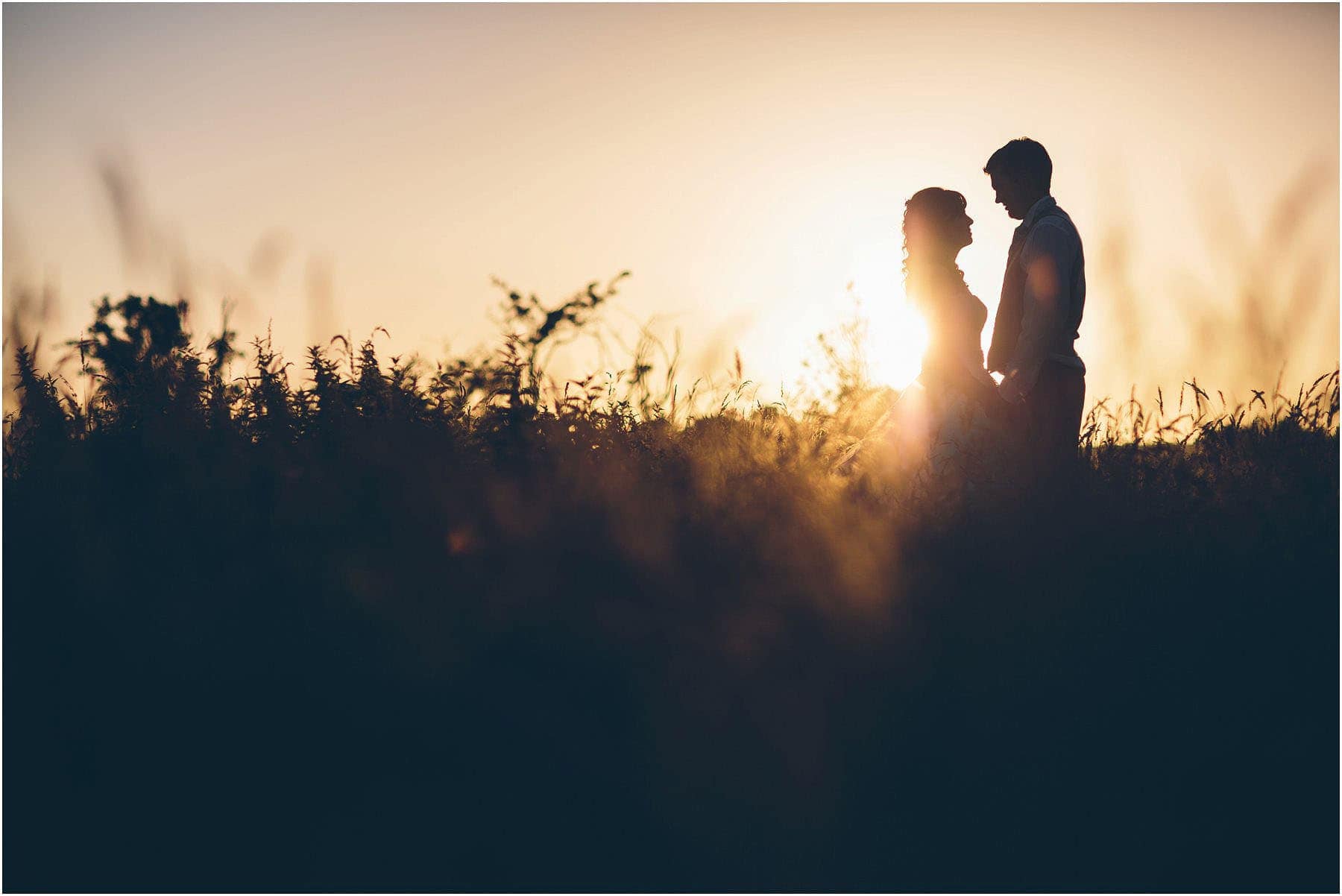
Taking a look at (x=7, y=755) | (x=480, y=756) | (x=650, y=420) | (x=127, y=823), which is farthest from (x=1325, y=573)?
(x=7, y=755)

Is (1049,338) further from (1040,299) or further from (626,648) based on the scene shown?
(626,648)

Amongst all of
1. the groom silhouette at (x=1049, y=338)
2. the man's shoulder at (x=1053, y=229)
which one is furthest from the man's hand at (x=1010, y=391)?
the man's shoulder at (x=1053, y=229)

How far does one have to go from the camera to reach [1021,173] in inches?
155

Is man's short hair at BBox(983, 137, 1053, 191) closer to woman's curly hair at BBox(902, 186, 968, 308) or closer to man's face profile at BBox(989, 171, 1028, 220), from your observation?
man's face profile at BBox(989, 171, 1028, 220)

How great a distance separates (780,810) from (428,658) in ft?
3.17

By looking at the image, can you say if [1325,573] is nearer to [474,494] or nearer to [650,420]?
[650,420]

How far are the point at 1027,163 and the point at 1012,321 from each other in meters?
0.64

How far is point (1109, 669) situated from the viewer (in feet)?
8.37

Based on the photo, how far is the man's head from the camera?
3.91 meters

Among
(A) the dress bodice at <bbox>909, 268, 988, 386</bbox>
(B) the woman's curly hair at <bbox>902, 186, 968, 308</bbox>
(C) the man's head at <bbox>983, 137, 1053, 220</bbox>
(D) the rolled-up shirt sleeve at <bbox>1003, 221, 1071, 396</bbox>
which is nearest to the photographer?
(D) the rolled-up shirt sleeve at <bbox>1003, 221, 1071, 396</bbox>

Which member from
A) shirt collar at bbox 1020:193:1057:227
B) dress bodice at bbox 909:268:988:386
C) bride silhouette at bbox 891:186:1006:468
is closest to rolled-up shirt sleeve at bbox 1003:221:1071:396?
shirt collar at bbox 1020:193:1057:227

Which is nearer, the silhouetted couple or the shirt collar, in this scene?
the silhouetted couple

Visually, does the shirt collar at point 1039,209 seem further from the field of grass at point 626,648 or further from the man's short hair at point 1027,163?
the field of grass at point 626,648

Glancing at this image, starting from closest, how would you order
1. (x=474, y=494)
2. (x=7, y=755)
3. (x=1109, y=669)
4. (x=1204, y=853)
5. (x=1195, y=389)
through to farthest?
(x=1204, y=853) → (x=7, y=755) → (x=1109, y=669) → (x=474, y=494) → (x=1195, y=389)
